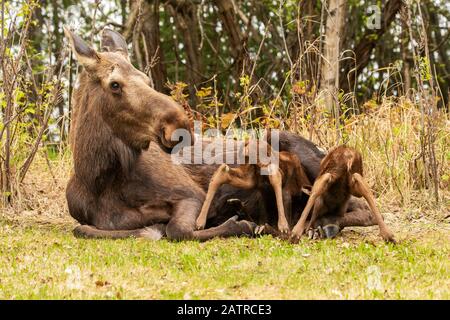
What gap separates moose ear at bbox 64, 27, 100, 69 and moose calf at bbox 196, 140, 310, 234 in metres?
1.56

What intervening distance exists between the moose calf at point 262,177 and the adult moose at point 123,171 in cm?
27

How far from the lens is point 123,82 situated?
7730 millimetres

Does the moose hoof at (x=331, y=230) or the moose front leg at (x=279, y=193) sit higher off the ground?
the moose front leg at (x=279, y=193)

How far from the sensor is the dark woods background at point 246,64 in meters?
9.87

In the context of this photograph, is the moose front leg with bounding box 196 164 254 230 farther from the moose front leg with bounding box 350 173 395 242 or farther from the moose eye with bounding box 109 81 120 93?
the moose eye with bounding box 109 81 120 93

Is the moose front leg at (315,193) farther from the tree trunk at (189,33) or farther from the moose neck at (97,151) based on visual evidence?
the tree trunk at (189,33)

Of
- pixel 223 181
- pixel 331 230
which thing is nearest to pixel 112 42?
pixel 223 181

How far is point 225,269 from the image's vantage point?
236 inches

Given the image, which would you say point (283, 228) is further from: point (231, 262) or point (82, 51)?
point (82, 51)

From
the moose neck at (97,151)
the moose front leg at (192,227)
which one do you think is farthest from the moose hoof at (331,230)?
the moose neck at (97,151)

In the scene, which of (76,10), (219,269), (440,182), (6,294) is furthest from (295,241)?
(76,10)

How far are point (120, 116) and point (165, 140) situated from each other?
0.65m

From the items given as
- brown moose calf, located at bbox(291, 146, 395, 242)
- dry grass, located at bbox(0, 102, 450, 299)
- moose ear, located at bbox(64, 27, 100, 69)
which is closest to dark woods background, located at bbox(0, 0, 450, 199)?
dry grass, located at bbox(0, 102, 450, 299)
